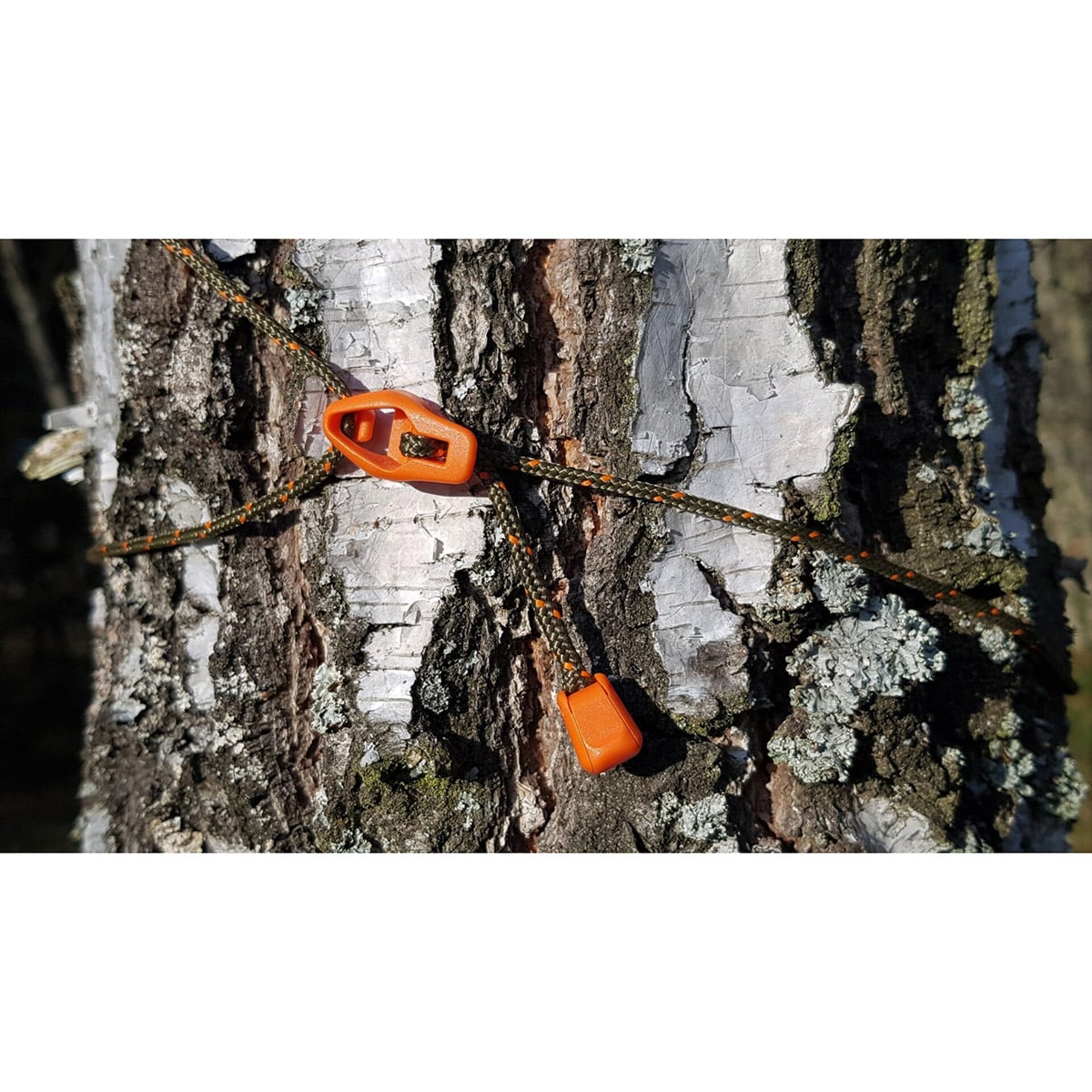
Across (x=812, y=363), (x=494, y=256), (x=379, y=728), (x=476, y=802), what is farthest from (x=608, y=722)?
(x=494, y=256)

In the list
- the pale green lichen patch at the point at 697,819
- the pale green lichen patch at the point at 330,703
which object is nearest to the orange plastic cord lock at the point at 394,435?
the pale green lichen patch at the point at 330,703

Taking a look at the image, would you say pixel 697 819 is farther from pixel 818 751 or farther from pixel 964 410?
pixel 964 410

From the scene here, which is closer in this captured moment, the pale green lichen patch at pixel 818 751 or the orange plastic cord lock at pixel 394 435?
the orange plastic cord lock at pixel 394 435

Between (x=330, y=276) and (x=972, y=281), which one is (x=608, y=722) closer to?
(x=330, y=276)

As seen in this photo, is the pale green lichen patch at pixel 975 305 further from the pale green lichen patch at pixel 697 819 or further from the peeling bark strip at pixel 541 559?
the pale green lichen patch at pixel 697 819

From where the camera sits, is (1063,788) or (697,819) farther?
(1063,788)

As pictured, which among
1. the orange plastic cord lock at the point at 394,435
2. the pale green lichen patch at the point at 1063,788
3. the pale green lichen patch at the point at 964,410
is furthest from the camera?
the pale green lichen patch at the point at 1063,788

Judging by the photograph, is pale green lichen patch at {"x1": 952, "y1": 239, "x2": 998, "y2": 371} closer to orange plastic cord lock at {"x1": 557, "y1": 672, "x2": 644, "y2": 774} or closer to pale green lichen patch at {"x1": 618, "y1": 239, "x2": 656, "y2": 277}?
pale green lichen patch at {"x1": 618, "y1": 239, "x2": 656, "y2": 277}

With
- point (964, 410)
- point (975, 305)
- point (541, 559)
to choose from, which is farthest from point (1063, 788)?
point (541, 559)
